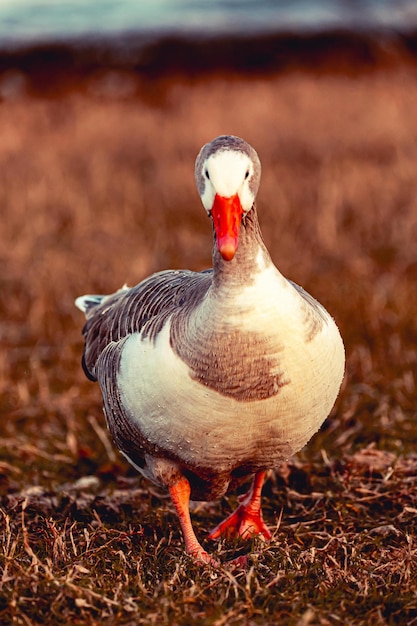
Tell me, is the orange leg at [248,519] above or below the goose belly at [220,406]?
below

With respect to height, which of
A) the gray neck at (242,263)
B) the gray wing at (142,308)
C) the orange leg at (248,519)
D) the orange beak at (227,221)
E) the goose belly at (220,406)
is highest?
the orange beak at (227,221)

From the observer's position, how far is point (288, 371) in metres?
3.09

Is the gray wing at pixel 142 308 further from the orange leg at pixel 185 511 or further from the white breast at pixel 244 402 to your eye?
the orange leg at pixel 185 511

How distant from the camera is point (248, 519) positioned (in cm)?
389

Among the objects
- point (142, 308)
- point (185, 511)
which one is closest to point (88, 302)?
point (142, 308)

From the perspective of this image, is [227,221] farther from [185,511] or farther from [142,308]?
[185,511]

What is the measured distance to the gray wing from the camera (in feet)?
11.0

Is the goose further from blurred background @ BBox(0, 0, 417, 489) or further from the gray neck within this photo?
blurred background @ BBox(0, 0, 417, 489)

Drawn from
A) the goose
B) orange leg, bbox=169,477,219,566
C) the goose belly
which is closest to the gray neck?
the goose

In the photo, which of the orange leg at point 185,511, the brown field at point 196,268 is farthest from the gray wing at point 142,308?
the brown field at point 196,268

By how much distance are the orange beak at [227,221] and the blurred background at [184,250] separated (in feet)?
4.36

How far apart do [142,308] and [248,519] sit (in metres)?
1.08

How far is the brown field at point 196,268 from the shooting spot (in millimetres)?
3225

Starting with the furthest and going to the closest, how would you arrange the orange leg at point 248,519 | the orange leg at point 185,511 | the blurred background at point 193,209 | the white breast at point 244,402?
the blurred background at point 193,209
the orange leg at point 248,519
the orange leg at point 185,511
the white breast at point 244,402
